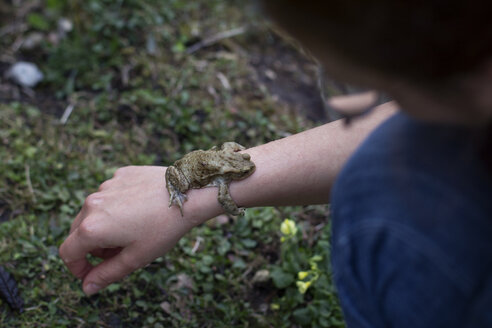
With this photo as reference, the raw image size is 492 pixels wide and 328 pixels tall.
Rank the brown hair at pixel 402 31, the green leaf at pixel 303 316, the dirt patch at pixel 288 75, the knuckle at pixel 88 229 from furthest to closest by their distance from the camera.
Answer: the dirt patch at pixel 288 75 → the green leaf at pixel 303 316 → the knuckle at pixel 88 229 → the brown hair at pixel 402 31

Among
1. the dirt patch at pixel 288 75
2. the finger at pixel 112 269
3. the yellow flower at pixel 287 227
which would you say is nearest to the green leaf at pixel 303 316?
the yellow flower at pixel 287 227

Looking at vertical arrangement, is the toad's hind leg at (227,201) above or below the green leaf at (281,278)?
above

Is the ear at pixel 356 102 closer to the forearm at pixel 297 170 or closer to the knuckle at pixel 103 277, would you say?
the forearm at pixel 297 170

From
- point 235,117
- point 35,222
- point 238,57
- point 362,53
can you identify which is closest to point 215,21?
point 238,57

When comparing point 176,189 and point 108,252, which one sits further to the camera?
point 108,252

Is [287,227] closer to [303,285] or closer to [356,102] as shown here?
[303,285]

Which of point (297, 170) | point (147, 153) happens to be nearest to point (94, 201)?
point (297, 170)

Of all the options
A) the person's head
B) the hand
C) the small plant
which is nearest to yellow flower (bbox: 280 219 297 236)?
the small plant
